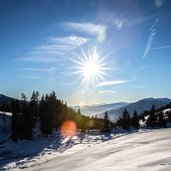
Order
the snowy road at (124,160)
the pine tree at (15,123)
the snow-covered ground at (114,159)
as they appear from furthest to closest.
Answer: the pine tree at (15,123)
the snow-covered ground at (114,159)
the snowy road at (124,160)

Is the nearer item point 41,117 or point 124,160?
point 124,160

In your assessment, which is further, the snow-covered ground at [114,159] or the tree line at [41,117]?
the tree line at [41,117]

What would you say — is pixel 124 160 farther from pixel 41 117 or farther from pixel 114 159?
pixel 41 117

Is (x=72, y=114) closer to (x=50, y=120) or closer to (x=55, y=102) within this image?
(x=55, y=102)

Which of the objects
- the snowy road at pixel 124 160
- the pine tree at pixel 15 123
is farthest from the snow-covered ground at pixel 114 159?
the pine tree at pixel 15 123

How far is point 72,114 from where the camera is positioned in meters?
147

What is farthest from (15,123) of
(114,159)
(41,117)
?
(114,159)

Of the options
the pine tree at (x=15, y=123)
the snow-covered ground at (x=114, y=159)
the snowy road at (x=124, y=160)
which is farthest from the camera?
the pine tree at (x=15, y=123)

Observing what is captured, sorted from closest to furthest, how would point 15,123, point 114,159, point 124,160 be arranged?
point 124,160, point 114,159, point 15,123

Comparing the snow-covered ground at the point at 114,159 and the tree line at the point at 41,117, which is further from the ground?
the tree line at the point at 41,117

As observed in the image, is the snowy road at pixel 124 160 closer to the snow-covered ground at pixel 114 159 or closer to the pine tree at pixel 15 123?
the snow-covered ground at pixel 114 159

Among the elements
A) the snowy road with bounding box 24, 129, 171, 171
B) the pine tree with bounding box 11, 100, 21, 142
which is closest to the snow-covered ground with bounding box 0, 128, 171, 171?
the snowy road with bounding box 24, 129, 171, 171

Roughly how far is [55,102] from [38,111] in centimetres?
1086

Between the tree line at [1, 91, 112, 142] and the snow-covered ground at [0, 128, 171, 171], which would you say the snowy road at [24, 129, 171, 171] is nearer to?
the snow-covered ground at [0, 128, 171, 171]
